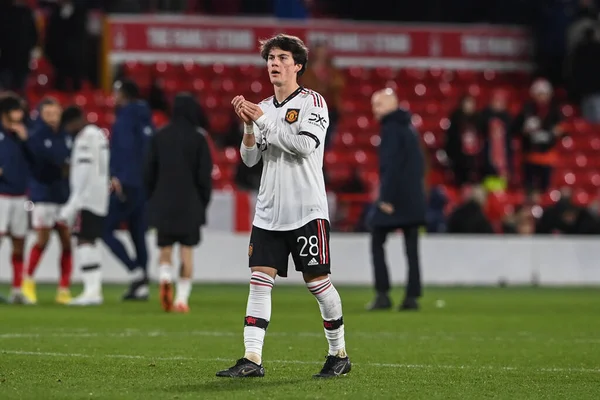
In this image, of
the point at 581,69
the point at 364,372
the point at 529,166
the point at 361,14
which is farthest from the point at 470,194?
the point at 364,372

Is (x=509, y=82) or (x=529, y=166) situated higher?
(x=509, y=82)

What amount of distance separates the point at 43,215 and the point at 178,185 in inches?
80.4

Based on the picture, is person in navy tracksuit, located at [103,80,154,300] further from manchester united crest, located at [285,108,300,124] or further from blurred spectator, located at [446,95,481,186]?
blurred spectator, located at [446,95,481,186]

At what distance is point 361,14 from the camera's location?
27.8 meters

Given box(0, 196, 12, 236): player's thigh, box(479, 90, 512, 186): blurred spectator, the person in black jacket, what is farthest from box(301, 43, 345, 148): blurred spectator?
the person in black jacket

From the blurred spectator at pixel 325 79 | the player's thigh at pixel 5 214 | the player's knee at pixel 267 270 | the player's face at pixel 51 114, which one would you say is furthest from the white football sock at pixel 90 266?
the blurred spectator at pixel 325 79

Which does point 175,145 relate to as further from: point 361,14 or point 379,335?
point 361,14

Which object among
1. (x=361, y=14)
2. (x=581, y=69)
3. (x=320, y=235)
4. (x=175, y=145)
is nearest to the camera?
(x=320, y=235)

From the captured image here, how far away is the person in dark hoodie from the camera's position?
570 inches

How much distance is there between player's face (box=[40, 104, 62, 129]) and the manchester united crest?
7.22m

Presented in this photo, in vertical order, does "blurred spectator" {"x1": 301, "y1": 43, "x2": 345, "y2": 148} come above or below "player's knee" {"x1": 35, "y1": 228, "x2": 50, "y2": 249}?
above

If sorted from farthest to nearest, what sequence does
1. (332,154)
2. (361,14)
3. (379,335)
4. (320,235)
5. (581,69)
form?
(361,14)
(581,69)
(332,154)
(379,335)
(320,235)

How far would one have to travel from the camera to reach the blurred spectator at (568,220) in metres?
20.6

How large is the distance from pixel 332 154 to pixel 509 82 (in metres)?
5.79
